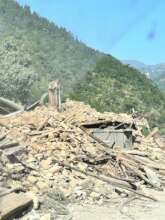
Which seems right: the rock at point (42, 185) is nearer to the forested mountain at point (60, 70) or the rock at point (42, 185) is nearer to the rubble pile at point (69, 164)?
the rubble pile at point (69, 164)

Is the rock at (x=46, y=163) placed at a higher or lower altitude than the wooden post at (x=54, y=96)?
lower

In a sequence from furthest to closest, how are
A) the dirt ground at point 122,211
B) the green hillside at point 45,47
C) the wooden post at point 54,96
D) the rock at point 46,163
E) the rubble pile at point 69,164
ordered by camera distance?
the green hillside at point 45,47 < the wooden post at point 54,96 < the rock at point 46,163 < the rubble pile at point 69,164 < the dirt ground at point 122,211

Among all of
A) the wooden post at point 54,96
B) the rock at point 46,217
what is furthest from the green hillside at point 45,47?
the rock at point 46,217

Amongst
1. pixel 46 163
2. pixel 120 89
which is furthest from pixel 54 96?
pixel 120 89

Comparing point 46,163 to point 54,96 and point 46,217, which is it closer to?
point 46,217

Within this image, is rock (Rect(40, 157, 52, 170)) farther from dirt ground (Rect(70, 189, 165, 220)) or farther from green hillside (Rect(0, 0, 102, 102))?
green hillside (Rect(0, 0, 102, 102))

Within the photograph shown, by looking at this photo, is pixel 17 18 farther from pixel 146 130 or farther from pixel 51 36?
pixel 146 130

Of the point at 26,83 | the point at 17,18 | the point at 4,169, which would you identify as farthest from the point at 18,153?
the point at 17,18

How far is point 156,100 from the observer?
89.4 m

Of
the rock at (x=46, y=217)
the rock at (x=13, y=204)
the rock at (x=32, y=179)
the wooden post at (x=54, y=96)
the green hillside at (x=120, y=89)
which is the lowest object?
the rock at (x=46, y=217)

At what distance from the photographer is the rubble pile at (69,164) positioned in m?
14.4

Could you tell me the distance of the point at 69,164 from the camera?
16.7m

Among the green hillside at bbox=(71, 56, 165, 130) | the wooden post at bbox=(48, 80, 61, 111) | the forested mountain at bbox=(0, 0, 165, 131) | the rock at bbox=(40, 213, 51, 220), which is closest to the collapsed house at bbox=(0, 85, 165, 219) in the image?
the rock at bbox=(40, 213, 51, 220)

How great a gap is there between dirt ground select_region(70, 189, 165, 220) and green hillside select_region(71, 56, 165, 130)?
52.1 meters
